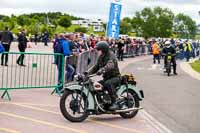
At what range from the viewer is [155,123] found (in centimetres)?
1107

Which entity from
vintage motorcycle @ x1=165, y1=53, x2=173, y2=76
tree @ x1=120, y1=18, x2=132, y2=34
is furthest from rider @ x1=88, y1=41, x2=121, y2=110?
tree @ x1=120, y1=18, x2=132, y2=34

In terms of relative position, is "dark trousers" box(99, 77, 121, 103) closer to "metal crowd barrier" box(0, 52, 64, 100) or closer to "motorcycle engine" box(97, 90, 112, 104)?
"motorcycle engine" box(97, 90, 112, 104)

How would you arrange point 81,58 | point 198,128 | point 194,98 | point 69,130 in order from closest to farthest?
point 69,130, point 198,128, point 194,98, point 81,58

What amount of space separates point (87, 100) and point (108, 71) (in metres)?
0.78

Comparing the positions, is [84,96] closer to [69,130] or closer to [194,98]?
[69,130]

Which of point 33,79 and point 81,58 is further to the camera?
point 81,58

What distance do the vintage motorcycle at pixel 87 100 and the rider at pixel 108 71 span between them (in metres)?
0.10

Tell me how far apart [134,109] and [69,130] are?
2124 mm

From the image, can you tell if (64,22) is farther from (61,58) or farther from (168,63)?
(61,58)

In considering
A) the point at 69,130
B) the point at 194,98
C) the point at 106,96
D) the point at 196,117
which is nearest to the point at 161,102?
the point at 194,98

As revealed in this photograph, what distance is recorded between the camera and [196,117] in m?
12.1

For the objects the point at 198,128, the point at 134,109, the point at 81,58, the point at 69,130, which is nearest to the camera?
the point at 69,130

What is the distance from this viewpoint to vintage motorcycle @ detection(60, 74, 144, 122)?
10.7 metres

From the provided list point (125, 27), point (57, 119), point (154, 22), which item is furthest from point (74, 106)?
point (154, 22)
